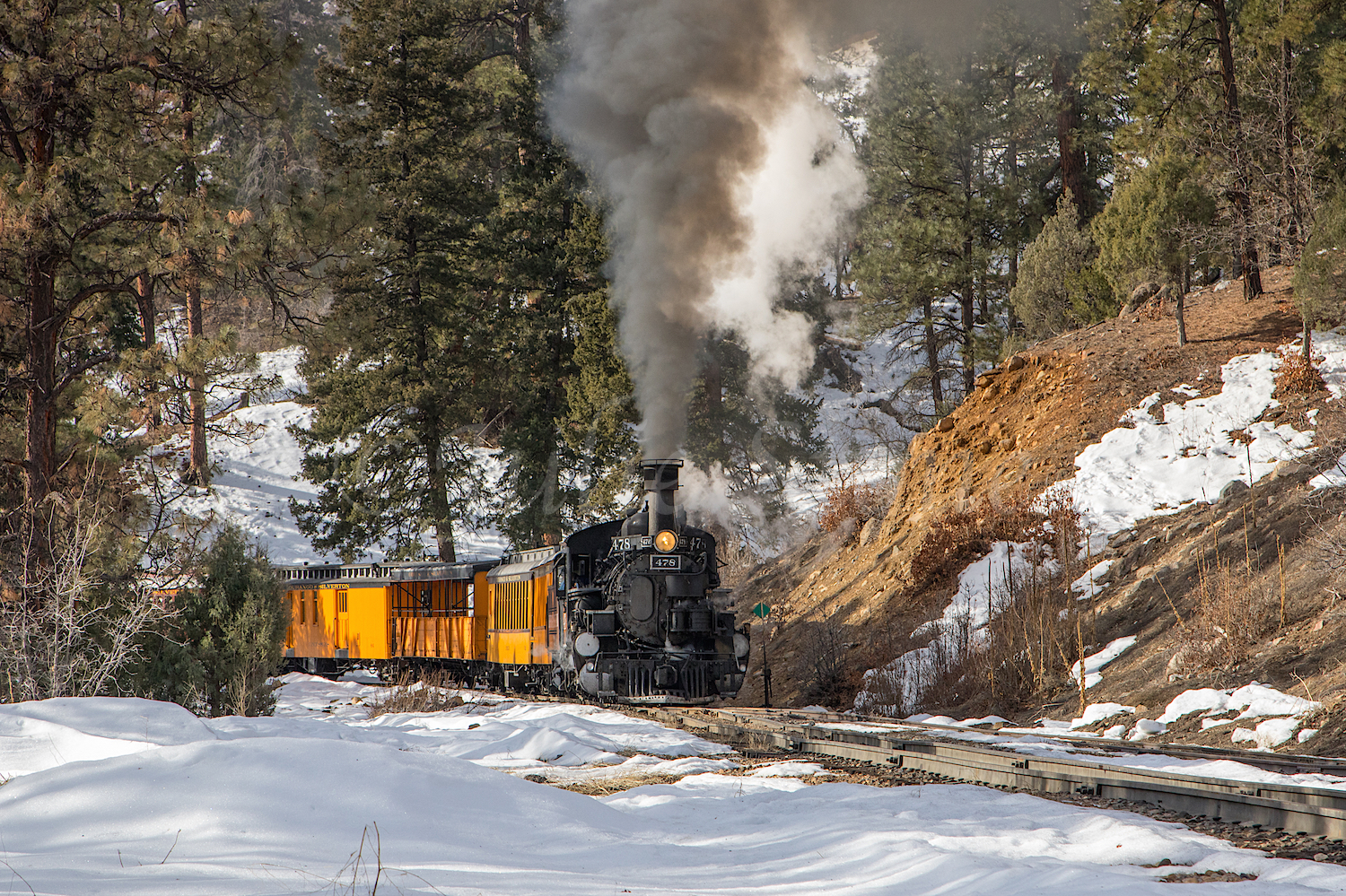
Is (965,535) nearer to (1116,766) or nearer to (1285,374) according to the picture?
(1285,374)

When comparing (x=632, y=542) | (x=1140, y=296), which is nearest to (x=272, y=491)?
(x=632, y=542)

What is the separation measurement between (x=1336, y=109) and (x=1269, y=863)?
18560 millimetres

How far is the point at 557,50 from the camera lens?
26.7 metres

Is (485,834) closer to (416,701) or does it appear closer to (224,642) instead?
(224,642)

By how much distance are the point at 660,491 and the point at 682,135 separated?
6.98 m

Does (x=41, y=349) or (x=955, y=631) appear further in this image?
(x=955, y=631)

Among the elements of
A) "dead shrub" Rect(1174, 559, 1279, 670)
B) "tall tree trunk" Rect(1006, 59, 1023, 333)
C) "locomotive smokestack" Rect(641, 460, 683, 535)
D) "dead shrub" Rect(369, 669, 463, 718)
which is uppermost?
"tall tree trunk" Rect(1006, 59, 1023, 333)

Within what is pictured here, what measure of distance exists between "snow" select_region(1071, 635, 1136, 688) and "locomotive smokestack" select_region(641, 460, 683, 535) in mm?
5606

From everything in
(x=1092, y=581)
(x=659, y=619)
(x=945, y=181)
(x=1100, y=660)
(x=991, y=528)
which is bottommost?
(x=1100, y=660)

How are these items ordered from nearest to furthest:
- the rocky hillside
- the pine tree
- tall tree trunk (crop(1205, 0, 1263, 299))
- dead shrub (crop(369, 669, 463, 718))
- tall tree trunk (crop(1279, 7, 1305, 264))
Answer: the rocky hillside → dead shrub (crop(369, 669, 463, 718)) → tall tree trunk (crop(1279, 7, 1305, 264)) → tall tree trunk (crop(1205, 0, 1263, 299)) → the pine tree

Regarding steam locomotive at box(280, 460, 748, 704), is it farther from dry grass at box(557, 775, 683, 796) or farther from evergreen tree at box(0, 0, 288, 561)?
evergreen tree at box(0, 0, 288, 561)

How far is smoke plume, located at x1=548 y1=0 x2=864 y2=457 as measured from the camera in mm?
17625

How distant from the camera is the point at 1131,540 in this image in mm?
16578

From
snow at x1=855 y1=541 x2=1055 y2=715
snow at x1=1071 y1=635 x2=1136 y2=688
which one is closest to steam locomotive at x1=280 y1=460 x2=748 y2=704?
snow at x1=855 y1=541 x2=1055 y2=715
